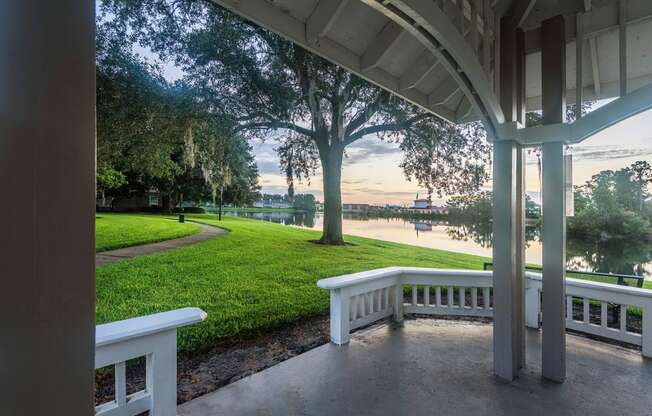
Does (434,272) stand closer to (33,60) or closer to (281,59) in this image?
(33,60)

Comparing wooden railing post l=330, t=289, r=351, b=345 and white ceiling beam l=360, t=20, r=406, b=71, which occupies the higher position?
white ceiling beam l=360, t=20, r=406, b=71

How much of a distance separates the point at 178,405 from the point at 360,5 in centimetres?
322

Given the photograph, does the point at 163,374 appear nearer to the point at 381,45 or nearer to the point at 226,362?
the point at 226,362

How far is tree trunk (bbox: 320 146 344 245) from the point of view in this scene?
27.7ft

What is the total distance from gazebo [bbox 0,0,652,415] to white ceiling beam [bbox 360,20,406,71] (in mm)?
12

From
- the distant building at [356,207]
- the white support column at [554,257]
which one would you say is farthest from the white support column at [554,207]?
the distant building at [356,207]

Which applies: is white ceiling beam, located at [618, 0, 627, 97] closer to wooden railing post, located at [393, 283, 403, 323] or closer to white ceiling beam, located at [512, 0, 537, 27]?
white ceiling beam, located at [512, 0, 537, 27]

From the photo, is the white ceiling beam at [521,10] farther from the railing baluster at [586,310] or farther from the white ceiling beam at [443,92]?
the railing baluster at [586,310]

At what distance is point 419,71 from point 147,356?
10.1 ft

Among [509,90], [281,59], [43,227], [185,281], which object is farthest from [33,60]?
[281,59]

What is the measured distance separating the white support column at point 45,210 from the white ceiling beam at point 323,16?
5.47ft

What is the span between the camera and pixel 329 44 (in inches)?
93.4

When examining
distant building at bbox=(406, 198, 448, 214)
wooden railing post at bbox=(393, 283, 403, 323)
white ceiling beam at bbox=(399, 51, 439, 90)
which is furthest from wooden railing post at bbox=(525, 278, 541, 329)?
distant building at bbox=(406, 198, 448, 214)

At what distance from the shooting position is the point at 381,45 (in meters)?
2.50
